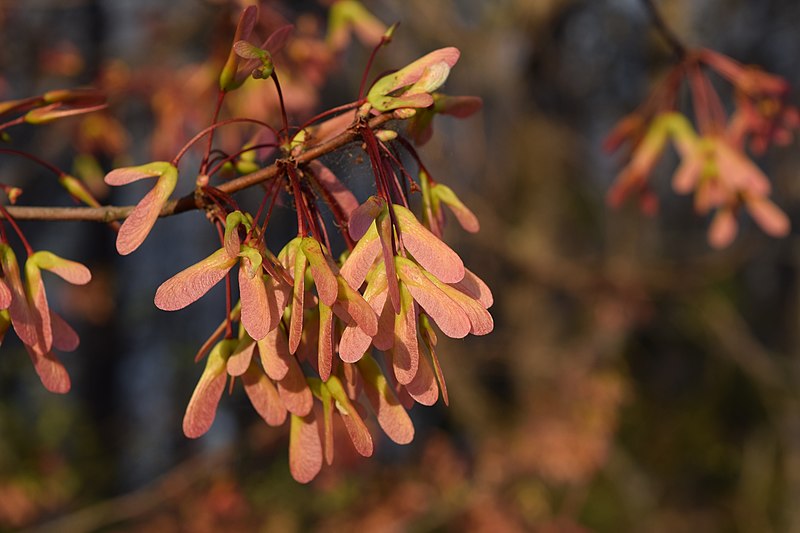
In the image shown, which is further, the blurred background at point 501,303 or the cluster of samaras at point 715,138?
the blurred background at point 501,303

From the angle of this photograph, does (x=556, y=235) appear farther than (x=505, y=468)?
Yes

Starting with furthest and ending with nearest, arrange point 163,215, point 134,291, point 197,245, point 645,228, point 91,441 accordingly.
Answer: point 197,245 → point 134,291 → point 91,441 → point 645,228 → point 163,215

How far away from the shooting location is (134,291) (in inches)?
276

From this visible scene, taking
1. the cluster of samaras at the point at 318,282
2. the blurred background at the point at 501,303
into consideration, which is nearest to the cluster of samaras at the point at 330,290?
the cluster of samaras at the point at 318,282

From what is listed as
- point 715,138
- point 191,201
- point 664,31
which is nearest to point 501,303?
point 715,138

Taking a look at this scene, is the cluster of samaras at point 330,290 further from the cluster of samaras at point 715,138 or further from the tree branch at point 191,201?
the cluster of samaras at point 715,138

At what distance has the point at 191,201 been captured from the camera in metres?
0.76

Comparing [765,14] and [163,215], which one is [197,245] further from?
[163,215]

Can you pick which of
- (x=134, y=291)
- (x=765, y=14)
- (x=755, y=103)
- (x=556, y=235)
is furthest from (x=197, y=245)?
(x=755, y=103)

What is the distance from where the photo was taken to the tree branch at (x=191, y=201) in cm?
71

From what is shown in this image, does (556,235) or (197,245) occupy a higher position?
(556,235)

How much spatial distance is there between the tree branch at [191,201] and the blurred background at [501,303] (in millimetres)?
932

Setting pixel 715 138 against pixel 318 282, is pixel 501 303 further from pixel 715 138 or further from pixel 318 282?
pixel 318 282

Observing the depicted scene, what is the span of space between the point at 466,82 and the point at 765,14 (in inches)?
72.4
